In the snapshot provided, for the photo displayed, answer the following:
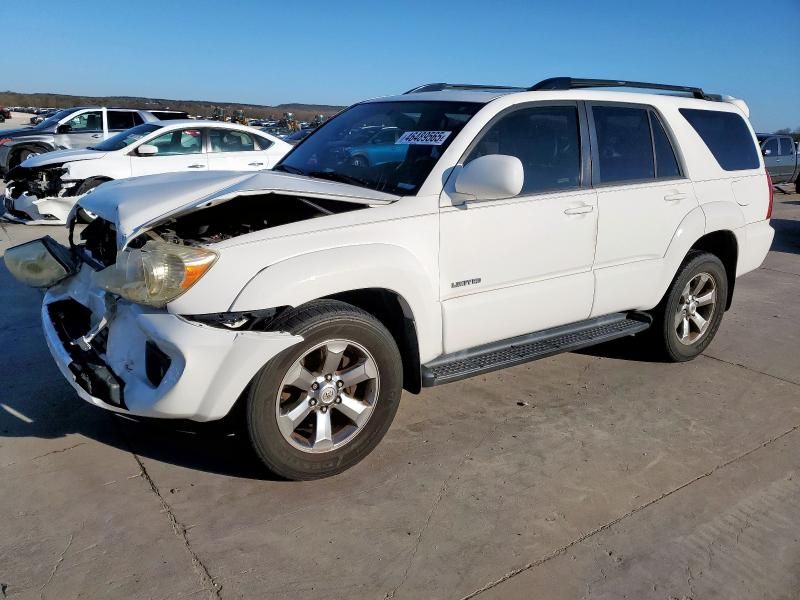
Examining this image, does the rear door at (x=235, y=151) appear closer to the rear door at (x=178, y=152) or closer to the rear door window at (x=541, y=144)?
the rear door at (x=178, y=152)

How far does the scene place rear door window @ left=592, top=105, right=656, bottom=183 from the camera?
164 inches

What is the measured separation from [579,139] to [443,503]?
2.33 m

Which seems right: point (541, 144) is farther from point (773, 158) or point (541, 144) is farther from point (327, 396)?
point (773, 158)

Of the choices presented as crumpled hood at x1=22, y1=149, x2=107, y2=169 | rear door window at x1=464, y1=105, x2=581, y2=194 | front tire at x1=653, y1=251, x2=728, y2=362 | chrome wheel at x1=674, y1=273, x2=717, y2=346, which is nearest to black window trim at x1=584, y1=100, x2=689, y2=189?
rear door window at x1=464, y1=105, x2=581, y2=194

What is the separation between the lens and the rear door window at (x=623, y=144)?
4168 mm

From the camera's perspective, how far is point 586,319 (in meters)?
4.21

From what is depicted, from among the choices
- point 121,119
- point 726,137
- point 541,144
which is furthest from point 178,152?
point 726,137

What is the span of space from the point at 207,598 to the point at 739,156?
470 cm

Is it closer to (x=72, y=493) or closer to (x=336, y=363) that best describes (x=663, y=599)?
(x=336, y=363)

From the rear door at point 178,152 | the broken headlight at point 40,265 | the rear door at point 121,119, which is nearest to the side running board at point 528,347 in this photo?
the broken headlight at point 40,265

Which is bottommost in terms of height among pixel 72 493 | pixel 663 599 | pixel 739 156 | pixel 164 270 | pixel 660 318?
pixel 663 599

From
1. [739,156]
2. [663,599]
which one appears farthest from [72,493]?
[739,156]

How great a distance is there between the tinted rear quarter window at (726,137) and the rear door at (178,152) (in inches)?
309

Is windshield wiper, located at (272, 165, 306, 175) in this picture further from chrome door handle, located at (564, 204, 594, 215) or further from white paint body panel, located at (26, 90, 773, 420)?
chrome door handle, located at (564, 204, 594, 215)
